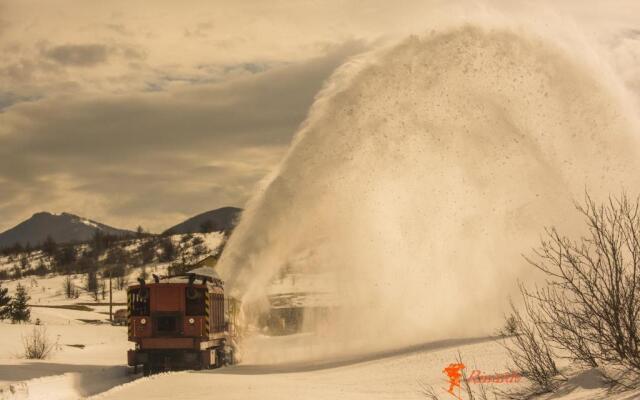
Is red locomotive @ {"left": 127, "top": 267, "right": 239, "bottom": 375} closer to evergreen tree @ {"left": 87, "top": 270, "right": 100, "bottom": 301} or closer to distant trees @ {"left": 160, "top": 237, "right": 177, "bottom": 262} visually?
evergreen tree @ {"left": 87, "top": 270, "right": 100, "bottom": 301}

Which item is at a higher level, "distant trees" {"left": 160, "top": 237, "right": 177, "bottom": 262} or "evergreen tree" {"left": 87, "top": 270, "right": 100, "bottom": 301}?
"distant trees" {"left": 160, "top": 237, "right": 177, "bottom": 262}

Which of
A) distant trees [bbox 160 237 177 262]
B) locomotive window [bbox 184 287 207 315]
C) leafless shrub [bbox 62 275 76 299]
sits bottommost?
locomotive window [bbox 184 287 207 315]

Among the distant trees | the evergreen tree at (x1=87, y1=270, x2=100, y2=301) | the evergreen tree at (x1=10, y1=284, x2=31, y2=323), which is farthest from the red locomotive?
the distant trees

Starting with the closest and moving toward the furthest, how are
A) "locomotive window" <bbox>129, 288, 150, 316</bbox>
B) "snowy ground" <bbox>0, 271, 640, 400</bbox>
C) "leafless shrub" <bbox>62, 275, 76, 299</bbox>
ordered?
"snowy ground" <bbox>0, 271, 640, 400</bbox>
"locomotive window" <bbox>129, 288, 150, 316</bbox>
"leafless shrub" <bbox>62, 275, 76, 299</bbox>

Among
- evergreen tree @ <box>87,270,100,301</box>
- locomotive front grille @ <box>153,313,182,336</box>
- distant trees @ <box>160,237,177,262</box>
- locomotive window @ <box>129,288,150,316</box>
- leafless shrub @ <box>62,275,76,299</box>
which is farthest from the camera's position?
distant trees @ <box>160,237,177,262</box>

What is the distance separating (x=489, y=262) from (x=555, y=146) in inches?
200

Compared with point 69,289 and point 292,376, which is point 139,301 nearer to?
point 292,376

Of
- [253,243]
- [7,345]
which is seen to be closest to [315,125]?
Result: [253,243]

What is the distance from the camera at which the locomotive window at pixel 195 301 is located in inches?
1057

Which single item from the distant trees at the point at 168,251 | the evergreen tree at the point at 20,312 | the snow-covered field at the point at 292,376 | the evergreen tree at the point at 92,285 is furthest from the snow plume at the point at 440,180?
the distant trees at the point at 168,251

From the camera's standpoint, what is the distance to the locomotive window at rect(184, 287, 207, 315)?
88.1 ft

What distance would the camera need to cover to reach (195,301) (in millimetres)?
27000

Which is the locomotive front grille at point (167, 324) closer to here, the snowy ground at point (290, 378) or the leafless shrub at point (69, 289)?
the snowy ground at point (290, 378)

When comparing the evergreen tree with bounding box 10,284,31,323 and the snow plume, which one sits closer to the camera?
the snow plume
